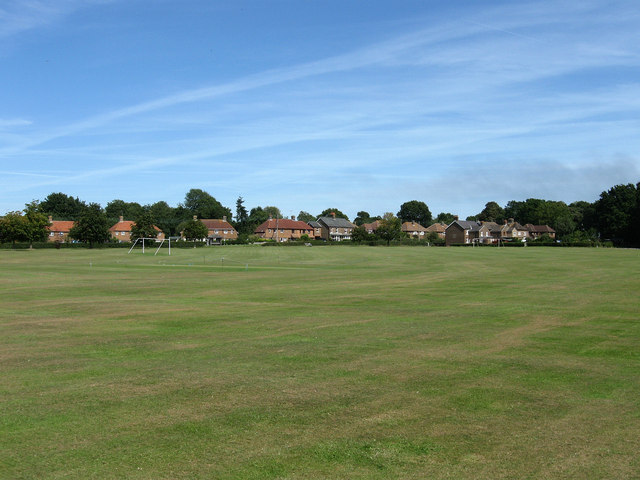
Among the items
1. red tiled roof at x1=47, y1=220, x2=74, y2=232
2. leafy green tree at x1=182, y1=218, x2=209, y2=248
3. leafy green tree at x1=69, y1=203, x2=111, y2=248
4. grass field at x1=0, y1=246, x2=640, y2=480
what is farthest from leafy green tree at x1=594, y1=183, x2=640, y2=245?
red tiled roof at x1=47, y1=220, x2=74, y2=232

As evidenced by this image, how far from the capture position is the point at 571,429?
8742 mm

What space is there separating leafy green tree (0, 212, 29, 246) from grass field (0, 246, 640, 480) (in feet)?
328

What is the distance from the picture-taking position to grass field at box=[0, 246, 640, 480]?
754cm

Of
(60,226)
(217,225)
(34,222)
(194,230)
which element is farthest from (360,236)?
(60,226)

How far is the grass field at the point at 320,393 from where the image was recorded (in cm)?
754

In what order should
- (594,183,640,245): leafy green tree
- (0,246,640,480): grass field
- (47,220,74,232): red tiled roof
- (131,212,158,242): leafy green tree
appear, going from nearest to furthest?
(0,246,640,480): grass field, (131,212,158,242): leafy green tree, (594,183,640,245): leafy green tree, (47,220,74,232): red tiled roof

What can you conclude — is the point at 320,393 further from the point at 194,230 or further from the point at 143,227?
the point at 194,230

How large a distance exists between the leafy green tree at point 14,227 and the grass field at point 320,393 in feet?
328

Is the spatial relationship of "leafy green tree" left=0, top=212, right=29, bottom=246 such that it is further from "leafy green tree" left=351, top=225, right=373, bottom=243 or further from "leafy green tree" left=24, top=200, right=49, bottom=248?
"leafy green tree" left=351, top=225, right=373, bottom=243

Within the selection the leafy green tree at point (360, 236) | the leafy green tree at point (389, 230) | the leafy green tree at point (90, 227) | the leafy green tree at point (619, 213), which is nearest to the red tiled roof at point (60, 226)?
the leafy green tree at point (90, 227)

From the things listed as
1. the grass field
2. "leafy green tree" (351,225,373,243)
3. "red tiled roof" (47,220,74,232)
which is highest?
"red tiled roof" (47,220,74,232)

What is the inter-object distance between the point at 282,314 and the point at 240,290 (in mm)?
10476

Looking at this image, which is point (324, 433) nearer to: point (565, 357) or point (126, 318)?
point (565, 357)

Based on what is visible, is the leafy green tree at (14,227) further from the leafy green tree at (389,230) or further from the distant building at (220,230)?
the leafy green tree at (389,230)
